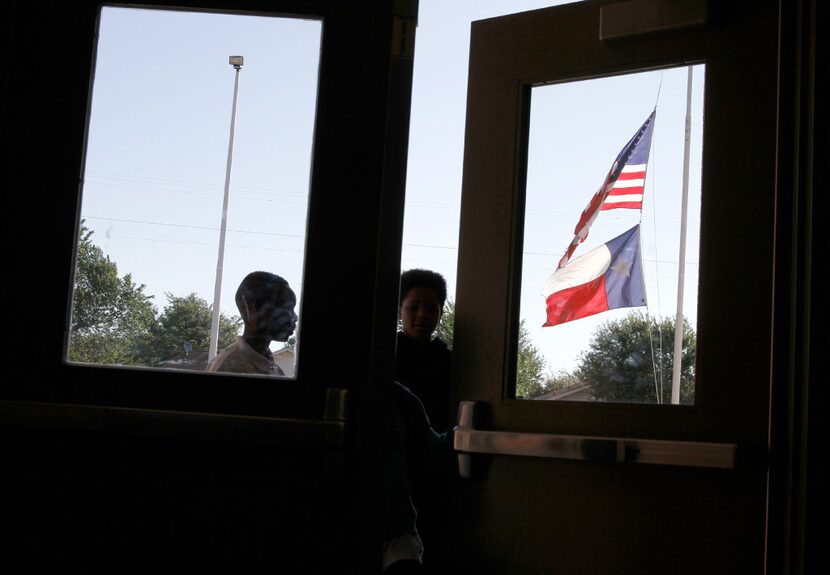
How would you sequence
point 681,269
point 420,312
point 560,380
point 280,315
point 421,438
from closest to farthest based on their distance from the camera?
point 280,315 < point 681,269 < point 560,380 < point 421,438 < point 420,312

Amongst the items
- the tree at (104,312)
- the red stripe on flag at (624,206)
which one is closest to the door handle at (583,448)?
the red stripe on flag at (624,206)

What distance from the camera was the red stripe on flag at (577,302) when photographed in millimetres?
2236

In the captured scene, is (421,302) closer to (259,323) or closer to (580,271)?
(580,271)

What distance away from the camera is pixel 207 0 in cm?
209

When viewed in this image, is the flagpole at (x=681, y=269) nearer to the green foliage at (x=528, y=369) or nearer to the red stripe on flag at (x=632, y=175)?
the red stripe on flag at (x=632, y=175)

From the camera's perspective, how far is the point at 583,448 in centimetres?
207

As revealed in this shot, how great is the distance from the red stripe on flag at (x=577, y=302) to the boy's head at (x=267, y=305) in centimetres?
62

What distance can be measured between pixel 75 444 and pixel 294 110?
2.60 ft

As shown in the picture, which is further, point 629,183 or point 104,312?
point 629,183

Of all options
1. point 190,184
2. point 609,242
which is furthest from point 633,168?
point 190,184

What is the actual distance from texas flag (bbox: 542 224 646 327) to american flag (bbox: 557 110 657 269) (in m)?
0.04

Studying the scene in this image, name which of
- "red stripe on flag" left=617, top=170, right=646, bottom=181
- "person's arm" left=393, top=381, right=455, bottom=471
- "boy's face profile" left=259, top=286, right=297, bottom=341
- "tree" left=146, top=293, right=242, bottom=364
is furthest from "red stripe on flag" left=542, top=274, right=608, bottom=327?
"tree" left=146, top=293, right=242, bottom=364

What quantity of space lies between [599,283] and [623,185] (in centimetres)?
23

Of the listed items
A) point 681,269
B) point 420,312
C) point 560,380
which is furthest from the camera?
point 420,312
